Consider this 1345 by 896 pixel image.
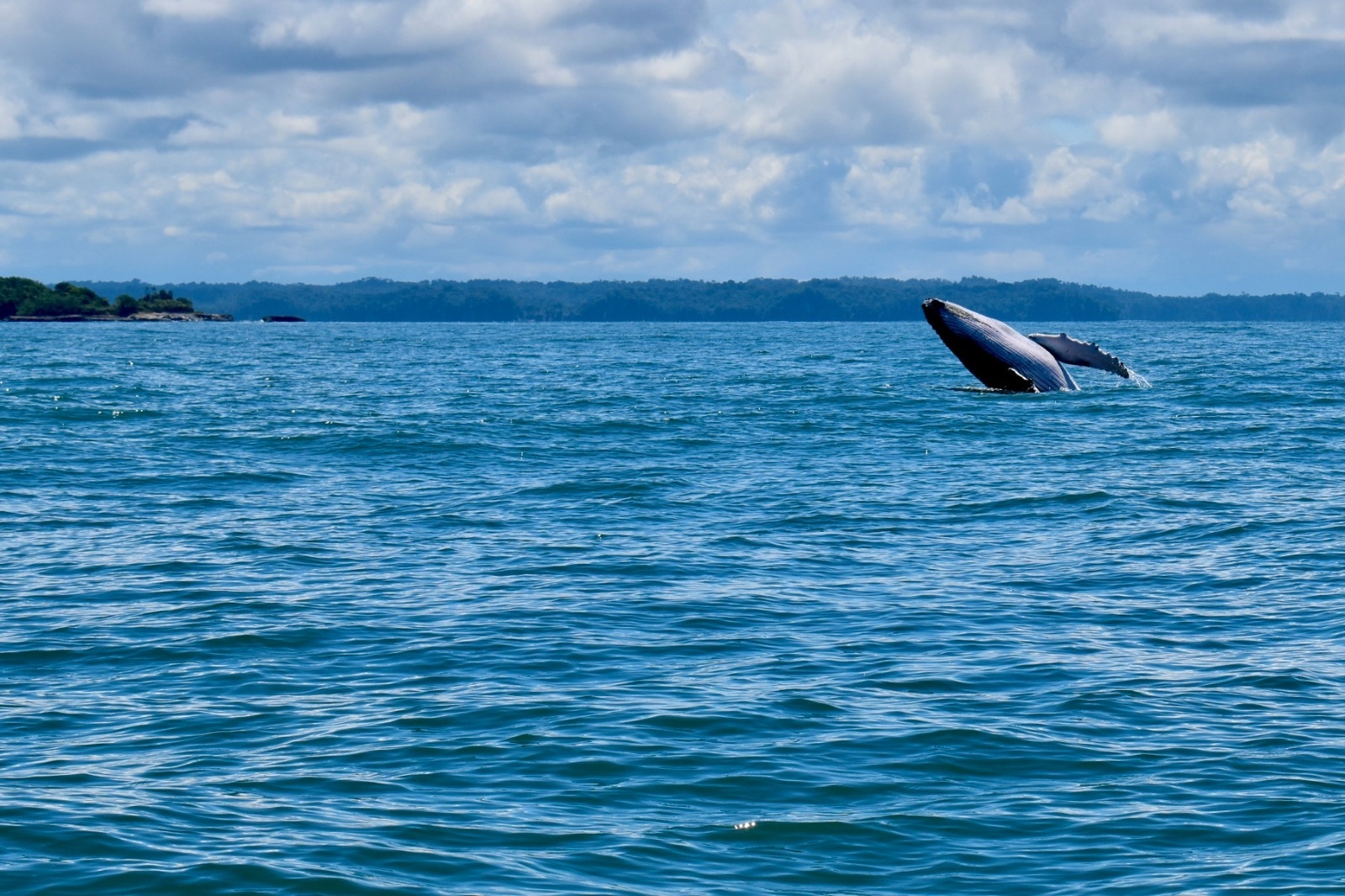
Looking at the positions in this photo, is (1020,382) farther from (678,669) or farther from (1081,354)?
(678,669)

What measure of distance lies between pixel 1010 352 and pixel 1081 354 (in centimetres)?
279

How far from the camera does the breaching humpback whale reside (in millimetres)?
39125

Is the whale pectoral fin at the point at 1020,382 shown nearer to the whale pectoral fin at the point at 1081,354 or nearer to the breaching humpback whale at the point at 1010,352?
the breaching humpback whale at the point at 1010,352

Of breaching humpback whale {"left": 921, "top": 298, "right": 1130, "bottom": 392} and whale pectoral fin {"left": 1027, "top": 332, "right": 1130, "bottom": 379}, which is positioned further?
whale pectoral fin {"left": 1027, "top": 332, "right": 1130, "bottom": 379}

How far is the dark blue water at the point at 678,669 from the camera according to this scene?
10688 mm

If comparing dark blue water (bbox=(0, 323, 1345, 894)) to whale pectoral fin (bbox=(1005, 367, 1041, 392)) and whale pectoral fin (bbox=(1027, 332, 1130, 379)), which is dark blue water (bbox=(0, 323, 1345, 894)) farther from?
whale pectoral fin (bbox=(1005, 367, 1041, 392))

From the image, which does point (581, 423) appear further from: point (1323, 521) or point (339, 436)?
point (1323, 521)

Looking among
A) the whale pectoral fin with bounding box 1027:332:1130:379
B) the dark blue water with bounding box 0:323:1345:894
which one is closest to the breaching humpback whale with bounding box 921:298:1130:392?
the whale pectoral fin with bounding box 1027:332:1130:379

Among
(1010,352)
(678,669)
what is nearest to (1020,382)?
(1010,352)

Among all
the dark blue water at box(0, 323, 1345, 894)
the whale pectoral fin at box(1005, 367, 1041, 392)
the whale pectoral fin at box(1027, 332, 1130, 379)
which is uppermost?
the whale pectoral fin at box(1027, 332, 1130, 379)

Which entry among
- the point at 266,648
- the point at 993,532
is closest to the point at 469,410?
the point at 993,532

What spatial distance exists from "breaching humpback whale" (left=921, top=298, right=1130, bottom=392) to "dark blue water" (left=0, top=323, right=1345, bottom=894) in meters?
3.64

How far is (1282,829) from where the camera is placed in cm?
1100

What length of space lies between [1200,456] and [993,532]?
38.9 ft
